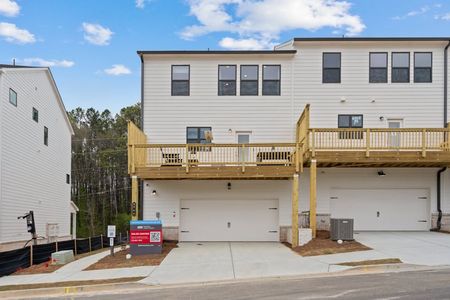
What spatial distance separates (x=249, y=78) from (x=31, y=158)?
1188cm

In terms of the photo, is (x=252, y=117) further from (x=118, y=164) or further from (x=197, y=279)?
(x=118, y=164)

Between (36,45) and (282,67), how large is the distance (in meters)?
26.2

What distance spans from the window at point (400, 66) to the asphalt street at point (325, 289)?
33.8ft

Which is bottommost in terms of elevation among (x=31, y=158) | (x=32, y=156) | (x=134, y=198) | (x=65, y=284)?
A: (x=65, y=284)

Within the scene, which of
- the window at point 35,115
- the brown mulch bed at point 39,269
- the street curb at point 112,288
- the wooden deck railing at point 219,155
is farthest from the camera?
the window at point 35,115

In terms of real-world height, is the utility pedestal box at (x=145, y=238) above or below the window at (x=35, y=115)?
below

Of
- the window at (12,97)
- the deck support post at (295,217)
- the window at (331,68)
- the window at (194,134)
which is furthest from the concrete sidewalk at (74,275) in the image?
the window at (331,68)

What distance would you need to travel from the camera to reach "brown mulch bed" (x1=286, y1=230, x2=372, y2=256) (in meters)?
12.9

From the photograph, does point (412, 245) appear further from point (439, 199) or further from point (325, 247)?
point (439, 199)

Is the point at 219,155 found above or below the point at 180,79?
below

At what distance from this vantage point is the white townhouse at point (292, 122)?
1739 centimetres

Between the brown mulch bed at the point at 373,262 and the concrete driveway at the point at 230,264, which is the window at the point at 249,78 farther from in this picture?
the brown mulch bed at the point at 373,262

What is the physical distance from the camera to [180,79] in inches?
716

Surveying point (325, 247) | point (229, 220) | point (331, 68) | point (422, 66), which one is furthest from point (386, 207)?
point (229, 220)
